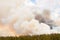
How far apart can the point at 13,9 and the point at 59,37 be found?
1.25ft

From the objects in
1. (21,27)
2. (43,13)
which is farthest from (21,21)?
(43,13)

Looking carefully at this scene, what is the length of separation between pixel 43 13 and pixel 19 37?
0.29m

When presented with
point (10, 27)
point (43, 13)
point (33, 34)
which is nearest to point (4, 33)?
point (10, 27)

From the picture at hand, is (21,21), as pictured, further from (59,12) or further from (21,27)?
(59,12)

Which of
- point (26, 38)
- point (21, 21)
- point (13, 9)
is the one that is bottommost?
point (26, 38)

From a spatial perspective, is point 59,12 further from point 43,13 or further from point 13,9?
point 13,9

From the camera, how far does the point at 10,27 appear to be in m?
0.90

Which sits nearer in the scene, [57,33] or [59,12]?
[57,33]

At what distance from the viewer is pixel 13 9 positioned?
983mm

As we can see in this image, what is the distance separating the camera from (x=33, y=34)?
86cm

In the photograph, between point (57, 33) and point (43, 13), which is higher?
point (43, 13)

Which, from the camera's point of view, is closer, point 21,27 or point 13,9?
point 21,27

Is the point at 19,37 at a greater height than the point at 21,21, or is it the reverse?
the point at 21,21

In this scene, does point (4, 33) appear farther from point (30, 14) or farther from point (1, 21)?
point (30, 14)
